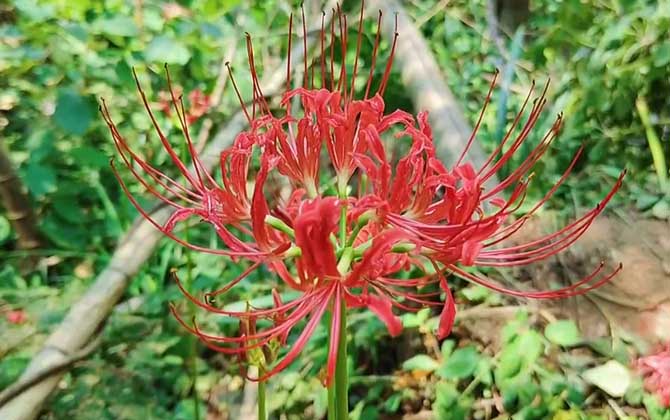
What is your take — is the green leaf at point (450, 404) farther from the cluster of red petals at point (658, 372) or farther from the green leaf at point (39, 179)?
the green leaf at point (39, 179)

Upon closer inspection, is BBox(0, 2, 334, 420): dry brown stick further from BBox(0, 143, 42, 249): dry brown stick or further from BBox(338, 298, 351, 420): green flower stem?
BBox(0, 143, 42, 249): dry brown stick

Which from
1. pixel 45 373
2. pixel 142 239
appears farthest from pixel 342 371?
pixel 142 239

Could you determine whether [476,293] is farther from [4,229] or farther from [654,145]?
[4,229]

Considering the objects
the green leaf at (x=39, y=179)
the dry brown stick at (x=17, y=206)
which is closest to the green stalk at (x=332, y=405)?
the green leaf at (x=39, y=179)

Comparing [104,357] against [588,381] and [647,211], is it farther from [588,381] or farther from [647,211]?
[647,211]

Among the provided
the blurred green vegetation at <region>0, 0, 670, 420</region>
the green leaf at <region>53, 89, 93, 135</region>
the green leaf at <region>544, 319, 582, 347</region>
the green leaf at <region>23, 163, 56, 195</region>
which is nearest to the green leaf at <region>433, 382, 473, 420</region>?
the blurred green vegetation at <region>0, 0, 670, 420</region>
